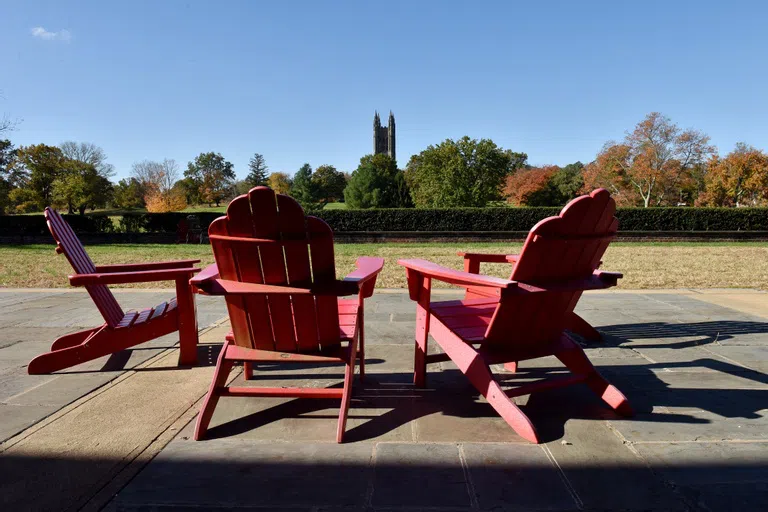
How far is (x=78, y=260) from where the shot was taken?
3.39 metres

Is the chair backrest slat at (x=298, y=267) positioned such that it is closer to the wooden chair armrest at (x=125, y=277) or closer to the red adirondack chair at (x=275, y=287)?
the red adirondack chair at (x=275, y=287)

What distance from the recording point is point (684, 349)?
3883mm

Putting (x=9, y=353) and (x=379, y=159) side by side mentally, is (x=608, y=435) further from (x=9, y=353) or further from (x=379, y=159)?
(x=379, y=159)

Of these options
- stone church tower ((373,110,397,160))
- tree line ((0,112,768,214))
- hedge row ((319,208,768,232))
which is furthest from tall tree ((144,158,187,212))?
stone church tower ((373,110,397,160))

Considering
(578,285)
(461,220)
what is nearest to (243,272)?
(578,285)

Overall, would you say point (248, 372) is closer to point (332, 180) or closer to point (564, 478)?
point (564, 478)

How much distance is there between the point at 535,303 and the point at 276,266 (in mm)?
1324

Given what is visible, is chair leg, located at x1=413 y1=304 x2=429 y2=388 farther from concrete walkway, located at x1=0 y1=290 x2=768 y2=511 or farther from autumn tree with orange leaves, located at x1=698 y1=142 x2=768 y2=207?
autumn tree with orange leaves, located at x1=698 y1=142 x2=768 y2=207

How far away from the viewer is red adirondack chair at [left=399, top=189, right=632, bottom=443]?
231 centimetres

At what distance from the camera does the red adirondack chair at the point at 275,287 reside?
2.25 m

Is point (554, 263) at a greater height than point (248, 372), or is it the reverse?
point (554, 263)

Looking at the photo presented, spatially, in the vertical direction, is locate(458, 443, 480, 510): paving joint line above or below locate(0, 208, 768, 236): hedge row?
below

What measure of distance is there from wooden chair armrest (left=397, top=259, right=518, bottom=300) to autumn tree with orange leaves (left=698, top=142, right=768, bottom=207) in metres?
38.7

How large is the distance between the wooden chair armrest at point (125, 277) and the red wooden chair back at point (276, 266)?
1132mm
